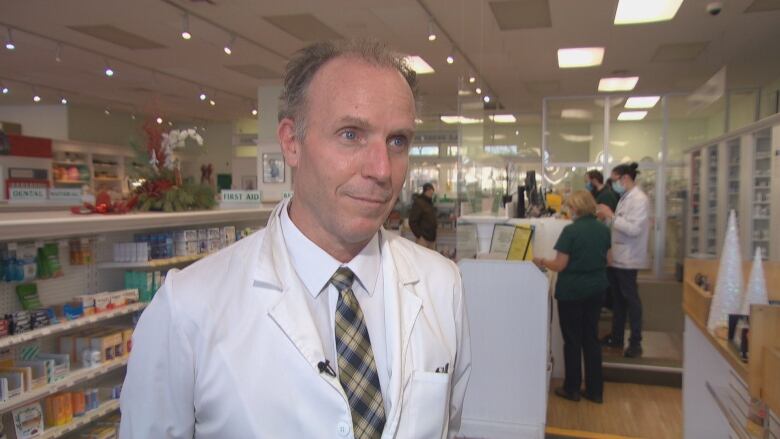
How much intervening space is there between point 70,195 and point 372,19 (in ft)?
12.4

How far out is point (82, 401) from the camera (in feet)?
9.36

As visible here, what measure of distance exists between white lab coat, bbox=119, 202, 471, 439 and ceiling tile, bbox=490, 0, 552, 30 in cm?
529

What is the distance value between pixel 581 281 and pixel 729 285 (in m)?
2.02

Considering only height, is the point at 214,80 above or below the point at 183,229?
above

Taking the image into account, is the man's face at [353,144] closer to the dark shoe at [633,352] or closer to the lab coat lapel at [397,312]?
the lab coat lapel at [397,312]

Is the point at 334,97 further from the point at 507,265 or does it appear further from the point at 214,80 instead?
the point at 214,80

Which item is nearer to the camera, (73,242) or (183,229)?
(73,242)

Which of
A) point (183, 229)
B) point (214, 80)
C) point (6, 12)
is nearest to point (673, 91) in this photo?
point (214, 80)

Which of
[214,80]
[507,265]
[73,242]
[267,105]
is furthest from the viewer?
[214,80]

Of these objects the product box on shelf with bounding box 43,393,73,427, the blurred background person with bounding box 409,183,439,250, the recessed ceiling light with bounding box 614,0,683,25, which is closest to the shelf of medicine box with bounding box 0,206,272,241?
the product box on shelf with bounding box 43,393,73,427

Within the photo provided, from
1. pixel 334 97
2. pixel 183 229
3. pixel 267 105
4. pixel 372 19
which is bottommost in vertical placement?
pixel 183 229

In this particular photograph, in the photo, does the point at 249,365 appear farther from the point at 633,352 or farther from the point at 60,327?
the point at 633,352

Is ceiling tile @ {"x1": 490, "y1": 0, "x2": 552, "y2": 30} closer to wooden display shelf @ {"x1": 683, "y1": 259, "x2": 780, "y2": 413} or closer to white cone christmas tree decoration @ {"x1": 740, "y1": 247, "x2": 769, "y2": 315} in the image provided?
white cone christmas tree decoration @ {"x1": 740, "y1": 247, "x2": 769, "y2": 315}

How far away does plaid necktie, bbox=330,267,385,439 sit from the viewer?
1.11m
